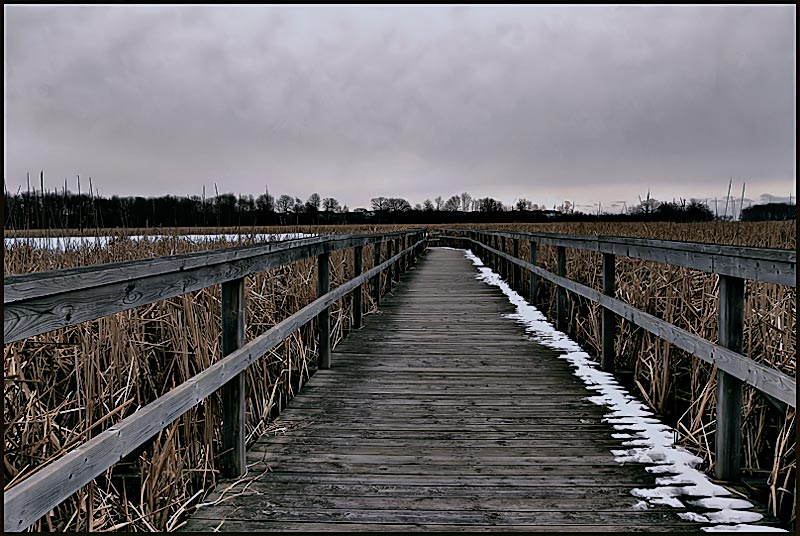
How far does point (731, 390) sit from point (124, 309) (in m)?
2.54

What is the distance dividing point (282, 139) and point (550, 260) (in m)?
12.7

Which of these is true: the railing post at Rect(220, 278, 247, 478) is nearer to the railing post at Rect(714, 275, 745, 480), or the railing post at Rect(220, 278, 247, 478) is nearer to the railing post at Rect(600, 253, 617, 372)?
the railing post at Rect(714, 275, 745, 480)

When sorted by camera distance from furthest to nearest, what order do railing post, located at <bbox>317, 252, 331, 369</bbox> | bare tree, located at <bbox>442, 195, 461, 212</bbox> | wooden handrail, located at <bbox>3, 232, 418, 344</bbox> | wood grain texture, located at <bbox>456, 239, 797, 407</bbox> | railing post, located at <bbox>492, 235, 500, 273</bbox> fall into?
bare tree, located at <bbox>442, 195, 461, 212</bbox> < railing post, located at <bbox>492, 235, 500, 273</bbox> < railing post, located at <bbox>317, 252, 331, 369</bbox> < wood grain texture, located at <bbox>456, 239, 797, 407</bbox> < wooden handrail, located at <bbox>3, 232, 418, 344</bbox>

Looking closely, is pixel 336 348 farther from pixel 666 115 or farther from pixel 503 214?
pixel 503 214

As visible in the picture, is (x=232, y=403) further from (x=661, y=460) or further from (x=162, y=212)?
(x=162, y=212)

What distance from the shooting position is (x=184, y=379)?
320 centimetres

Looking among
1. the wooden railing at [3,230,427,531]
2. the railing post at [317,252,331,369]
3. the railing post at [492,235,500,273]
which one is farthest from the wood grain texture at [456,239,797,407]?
the railing post at [492,235,500,273]

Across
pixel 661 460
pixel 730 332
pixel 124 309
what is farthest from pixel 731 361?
pixel 124 309

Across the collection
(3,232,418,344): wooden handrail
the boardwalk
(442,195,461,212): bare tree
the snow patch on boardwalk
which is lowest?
the boardwalk

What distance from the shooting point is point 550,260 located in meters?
9.93

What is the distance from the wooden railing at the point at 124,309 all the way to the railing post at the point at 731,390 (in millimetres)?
2234

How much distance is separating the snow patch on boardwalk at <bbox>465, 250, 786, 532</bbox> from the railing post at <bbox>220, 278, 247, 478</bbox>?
5.92ft

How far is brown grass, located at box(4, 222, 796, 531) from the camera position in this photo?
2434 millimetres

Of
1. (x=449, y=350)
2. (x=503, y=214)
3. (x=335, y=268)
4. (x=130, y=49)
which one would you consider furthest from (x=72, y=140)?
(x=503, y=214)
